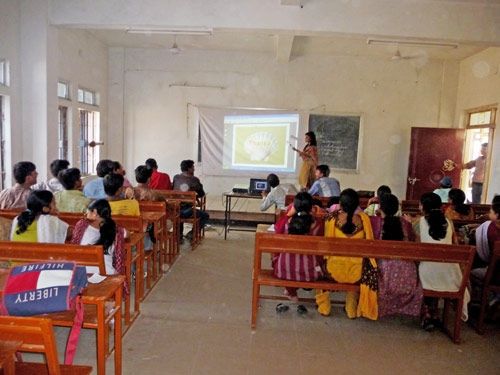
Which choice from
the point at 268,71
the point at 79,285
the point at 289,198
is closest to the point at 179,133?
the point at 268,71

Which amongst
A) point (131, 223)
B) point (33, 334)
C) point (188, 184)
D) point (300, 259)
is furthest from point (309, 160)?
point (33, 334)

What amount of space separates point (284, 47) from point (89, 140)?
3894 mm

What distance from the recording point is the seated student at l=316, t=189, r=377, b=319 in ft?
9.88

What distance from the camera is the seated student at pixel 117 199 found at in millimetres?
3477

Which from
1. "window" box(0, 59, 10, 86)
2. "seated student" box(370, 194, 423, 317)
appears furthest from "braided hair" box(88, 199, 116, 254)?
"window" box(0, 59, 10, 86)

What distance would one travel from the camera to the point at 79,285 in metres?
1.84

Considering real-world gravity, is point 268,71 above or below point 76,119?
above

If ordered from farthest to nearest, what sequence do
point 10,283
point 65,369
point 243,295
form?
point 243,295
point 10,283
point 65,369

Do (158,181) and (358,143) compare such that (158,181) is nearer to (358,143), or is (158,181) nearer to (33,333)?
(358,143)

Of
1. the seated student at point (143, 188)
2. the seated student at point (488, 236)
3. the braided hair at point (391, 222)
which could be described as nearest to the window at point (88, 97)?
the seated student at point (143, 188)

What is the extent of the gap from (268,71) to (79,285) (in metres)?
6.71

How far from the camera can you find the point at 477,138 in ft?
26.1

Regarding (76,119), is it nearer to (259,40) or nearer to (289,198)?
(259,40)

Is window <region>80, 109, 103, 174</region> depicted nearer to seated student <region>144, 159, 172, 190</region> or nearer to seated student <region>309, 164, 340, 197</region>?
seated student <region>144, 159, 172, 190</region>
